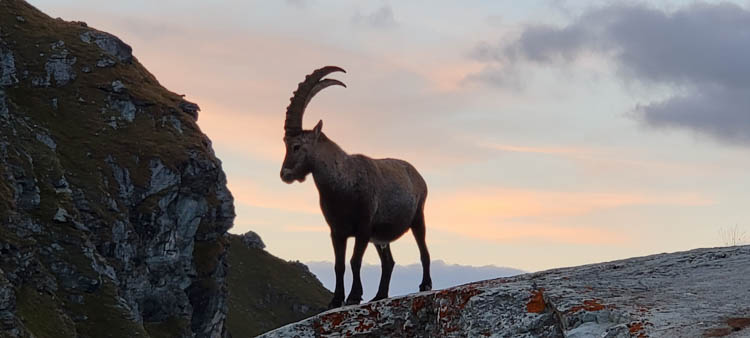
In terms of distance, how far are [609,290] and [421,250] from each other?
861 centimetres

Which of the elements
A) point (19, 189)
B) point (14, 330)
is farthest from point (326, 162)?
point (19, 189)

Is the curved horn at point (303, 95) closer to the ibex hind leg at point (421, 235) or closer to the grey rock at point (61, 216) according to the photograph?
the ibex hind leg at point (421, 235)

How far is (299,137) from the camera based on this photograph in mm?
17141

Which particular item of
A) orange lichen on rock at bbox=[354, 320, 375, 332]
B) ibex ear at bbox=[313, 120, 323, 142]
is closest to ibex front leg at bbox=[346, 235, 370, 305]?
ibex ear at bbox=[313, 120, 323, 142]

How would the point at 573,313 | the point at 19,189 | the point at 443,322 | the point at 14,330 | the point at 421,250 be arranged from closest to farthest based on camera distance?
the point at 573,313 < the point at 443,322 < the point at 421,250 < the point at 14,330 < the point at 19,189

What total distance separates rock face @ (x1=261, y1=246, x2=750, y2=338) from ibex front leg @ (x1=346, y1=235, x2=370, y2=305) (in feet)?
10.2

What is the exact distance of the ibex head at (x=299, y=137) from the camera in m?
16.9

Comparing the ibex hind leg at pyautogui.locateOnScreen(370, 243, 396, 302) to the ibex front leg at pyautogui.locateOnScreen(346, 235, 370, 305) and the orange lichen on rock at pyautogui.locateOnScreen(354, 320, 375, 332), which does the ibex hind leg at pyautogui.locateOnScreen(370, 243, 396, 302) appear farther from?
the orange lichen on rock at pyautogui.locateOnScreen(354, 320, 375, 332)

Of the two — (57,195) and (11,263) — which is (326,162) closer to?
(11,263)

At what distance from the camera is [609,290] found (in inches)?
419

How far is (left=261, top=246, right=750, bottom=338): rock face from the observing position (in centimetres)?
923

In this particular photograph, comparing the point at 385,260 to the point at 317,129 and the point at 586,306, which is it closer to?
the point at 317,129

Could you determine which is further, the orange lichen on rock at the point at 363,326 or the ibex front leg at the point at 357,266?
the ibex front leg at the point at 357,266

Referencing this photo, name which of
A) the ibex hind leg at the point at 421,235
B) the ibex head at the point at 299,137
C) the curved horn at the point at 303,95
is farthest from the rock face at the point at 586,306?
the ibex hind leg at the point at 421,235
